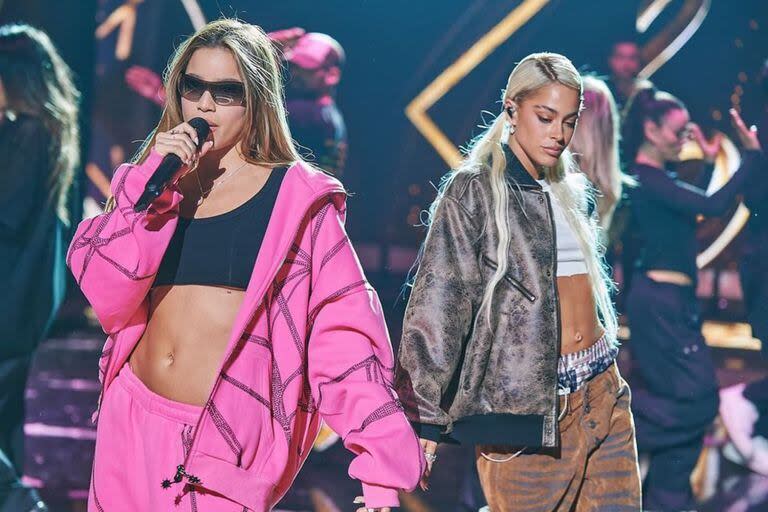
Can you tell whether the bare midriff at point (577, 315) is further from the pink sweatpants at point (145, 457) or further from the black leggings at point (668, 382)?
the black leggings at point (668, 382)

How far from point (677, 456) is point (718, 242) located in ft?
3.20

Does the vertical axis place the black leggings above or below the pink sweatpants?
below

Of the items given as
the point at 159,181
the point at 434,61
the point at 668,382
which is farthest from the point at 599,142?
the point at 159,181

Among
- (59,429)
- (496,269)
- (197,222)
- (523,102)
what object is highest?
(523,102)

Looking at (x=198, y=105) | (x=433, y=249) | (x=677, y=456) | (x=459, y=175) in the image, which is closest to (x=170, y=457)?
(x=198, y=105)

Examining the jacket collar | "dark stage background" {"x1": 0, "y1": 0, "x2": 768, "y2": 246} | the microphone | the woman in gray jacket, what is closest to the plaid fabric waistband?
the woman in gray jacket

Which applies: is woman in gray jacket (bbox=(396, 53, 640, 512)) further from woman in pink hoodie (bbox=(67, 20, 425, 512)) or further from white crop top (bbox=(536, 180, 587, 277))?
woman in pink hoodie (bbox=(67, 20, 425, 512))

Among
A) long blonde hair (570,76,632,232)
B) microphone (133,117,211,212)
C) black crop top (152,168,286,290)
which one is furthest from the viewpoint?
long blonde hair (570,76,632,232)

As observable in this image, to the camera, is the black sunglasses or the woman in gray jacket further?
the woman in gray jacket

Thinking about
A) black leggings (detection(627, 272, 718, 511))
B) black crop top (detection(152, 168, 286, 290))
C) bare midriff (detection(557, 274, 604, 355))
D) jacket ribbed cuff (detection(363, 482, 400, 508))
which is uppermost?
black crop top (detection(152, 168, 286, 290))

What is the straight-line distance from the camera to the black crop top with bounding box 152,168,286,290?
8.00 feet

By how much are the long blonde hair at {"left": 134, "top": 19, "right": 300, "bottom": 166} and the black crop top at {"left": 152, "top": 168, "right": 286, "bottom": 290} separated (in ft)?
0.47

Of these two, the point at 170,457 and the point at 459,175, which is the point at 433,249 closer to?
the point at 459,175

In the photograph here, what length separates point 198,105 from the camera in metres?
2.45
